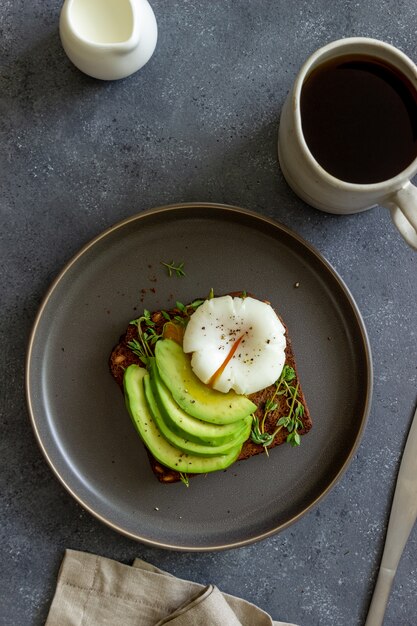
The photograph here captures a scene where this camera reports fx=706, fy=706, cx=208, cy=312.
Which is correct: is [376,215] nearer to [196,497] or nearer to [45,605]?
[196,497]

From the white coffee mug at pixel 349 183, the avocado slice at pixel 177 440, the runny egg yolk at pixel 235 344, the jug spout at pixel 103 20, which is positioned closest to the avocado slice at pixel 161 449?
the avocado slice at pixel 177 440

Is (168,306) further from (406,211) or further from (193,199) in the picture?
(406,211)

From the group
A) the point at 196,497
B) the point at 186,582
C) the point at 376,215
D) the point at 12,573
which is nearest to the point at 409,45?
the point at 376,215

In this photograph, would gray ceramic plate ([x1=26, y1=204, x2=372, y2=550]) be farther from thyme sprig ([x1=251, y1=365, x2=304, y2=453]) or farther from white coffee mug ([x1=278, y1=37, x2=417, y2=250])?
white coffee mug ([x1=278, y1=37, x2=417, y2=250])

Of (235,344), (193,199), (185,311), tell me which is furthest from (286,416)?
(193,199)

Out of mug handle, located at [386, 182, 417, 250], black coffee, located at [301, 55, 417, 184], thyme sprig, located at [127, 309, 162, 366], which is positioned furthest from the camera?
thyme sprig, located at [127, 309, 162, 366]

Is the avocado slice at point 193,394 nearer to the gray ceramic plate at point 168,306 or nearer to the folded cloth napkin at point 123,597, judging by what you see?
the gray ceramic plate at point 168,306

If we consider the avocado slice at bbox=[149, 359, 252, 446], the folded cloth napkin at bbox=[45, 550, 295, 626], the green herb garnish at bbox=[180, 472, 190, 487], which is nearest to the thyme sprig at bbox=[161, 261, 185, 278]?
the avocado slice at bbox=[149, 359, 252, 446]
